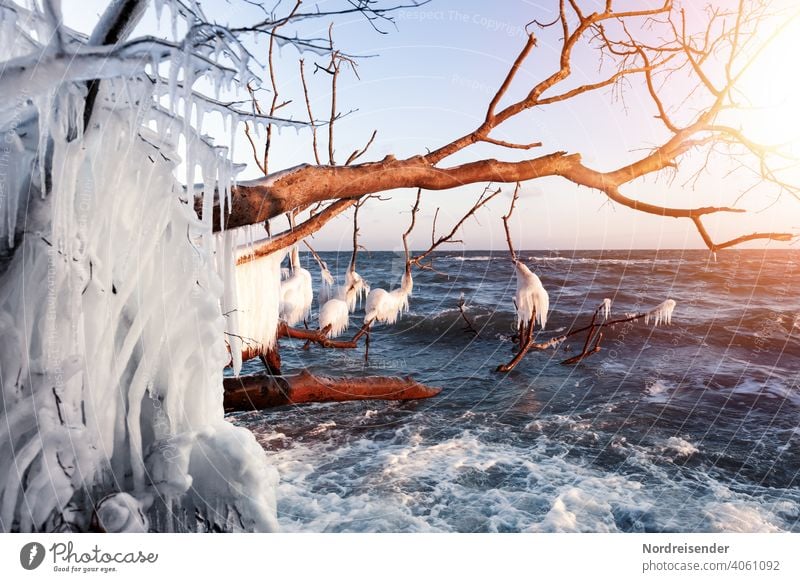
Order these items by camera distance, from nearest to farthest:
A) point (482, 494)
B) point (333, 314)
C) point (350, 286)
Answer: point (482, 494), point (333, 314), point (350, 286)

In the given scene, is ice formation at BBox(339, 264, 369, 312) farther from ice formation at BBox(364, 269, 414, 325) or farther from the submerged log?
the submerged log

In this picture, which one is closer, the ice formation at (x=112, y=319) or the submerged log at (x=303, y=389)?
the ice formation at (x=112, y=319)

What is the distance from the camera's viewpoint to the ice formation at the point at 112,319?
1.52 m

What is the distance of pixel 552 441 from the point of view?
3.81 meters

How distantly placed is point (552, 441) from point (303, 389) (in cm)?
196

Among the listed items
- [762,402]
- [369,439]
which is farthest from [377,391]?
[762,402]

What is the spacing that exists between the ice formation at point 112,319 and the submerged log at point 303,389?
1.62 metres

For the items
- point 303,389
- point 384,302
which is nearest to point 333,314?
point 384,302

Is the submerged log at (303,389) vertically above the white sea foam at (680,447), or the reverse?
the submerged log at (303,389)

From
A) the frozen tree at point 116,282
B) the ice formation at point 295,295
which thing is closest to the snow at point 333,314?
the ice formation at point 295,295

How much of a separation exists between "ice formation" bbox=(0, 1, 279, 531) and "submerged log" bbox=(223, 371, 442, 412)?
1622mm

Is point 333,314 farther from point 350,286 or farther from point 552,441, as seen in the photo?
point 552,441

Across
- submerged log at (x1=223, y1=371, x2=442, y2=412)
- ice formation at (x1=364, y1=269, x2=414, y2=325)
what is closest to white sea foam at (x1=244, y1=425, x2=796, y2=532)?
submerged log at (x1=223, y1=371, x2=442, y2=412)

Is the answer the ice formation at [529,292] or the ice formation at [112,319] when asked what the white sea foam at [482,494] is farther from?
the ice formation at [529,292]
